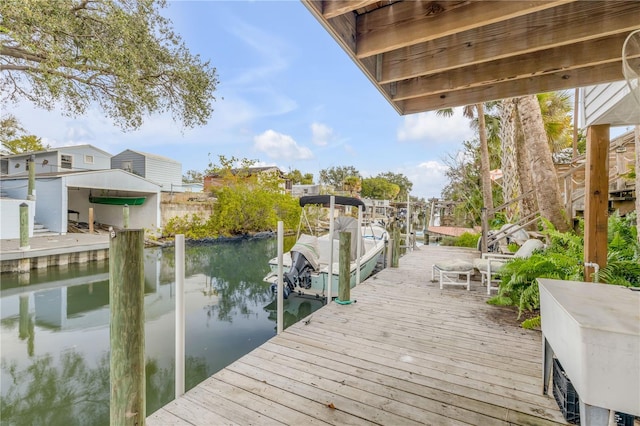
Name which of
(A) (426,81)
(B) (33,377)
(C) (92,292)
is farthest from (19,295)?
(A) (426,81)

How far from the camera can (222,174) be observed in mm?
19578

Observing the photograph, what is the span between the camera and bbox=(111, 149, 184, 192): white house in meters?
20.5

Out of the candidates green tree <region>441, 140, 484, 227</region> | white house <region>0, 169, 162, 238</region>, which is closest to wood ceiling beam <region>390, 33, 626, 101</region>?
green tree <region>441, 140, 484, 227</region>

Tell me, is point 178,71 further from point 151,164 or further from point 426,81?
point 151,164

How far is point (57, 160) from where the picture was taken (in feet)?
56.4

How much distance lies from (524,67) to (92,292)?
391 inches

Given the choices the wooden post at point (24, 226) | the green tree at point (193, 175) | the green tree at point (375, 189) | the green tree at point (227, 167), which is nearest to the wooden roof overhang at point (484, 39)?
the wooden post at point (24, 226)

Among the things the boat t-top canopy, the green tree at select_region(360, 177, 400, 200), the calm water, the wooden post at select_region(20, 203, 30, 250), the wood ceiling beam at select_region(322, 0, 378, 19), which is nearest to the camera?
the wood ceiling beam at select_region(322, 0, 378, 19)

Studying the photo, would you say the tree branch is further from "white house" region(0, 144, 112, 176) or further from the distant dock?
"white house" region(0, 144, 112, 176)

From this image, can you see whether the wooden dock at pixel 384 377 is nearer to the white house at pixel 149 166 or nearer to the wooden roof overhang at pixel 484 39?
the wooden roof overhang at pixel 484 39

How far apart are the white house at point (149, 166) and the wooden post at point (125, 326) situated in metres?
20.2

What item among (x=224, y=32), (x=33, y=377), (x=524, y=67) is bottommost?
(x=33, y=377)

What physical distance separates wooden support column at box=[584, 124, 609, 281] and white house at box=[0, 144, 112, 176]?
2270 cm

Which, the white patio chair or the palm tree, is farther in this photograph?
the palm tree
